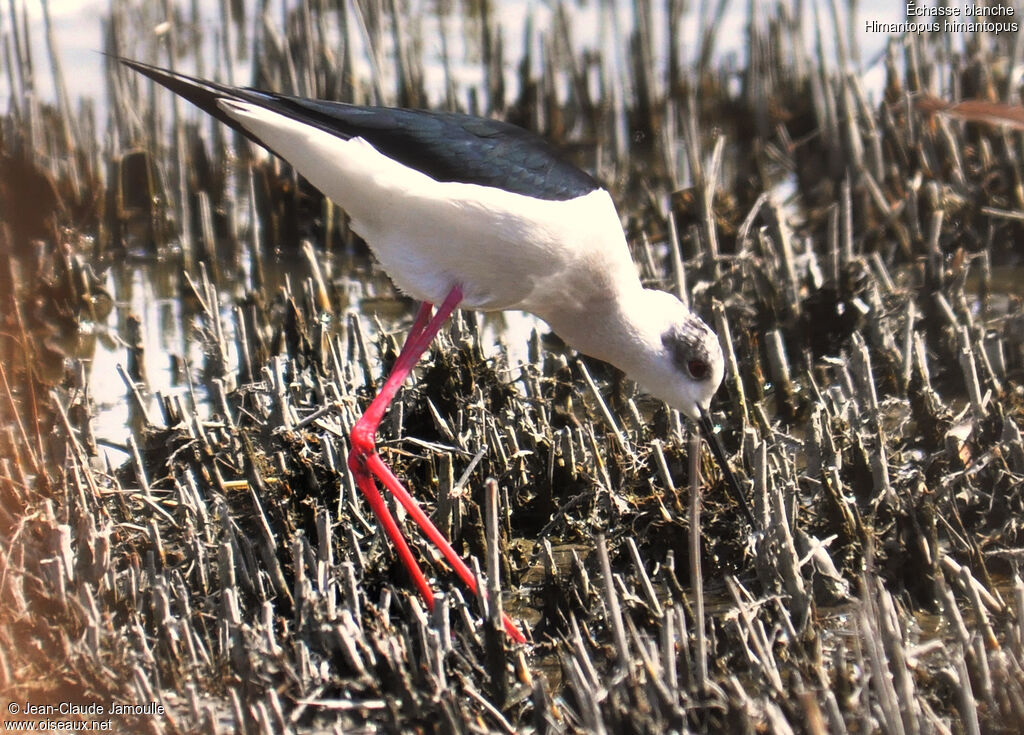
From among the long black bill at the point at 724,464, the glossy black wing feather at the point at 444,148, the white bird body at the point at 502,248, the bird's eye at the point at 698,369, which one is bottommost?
the long black bill at the point at 724,464

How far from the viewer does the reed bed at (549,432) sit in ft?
7.62

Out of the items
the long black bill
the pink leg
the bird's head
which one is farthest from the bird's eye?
the pink leg

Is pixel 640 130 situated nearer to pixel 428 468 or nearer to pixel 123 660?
pixel 428 468

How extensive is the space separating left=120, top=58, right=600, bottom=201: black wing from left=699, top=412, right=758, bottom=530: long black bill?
71cm

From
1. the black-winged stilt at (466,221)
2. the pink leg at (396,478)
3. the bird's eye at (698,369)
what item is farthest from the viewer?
the bird's eye at (698,369)

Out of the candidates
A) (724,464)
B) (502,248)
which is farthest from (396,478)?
(724,464)

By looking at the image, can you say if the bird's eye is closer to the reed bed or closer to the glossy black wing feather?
the reed bed

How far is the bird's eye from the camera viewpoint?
3445 mm

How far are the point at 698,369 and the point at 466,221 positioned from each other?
2.44 ft

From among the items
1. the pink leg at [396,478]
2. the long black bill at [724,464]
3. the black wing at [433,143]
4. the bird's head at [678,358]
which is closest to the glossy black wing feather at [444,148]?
the black wing at [433,143]

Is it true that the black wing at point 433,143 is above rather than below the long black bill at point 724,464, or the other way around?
above

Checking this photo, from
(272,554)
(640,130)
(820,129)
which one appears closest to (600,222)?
(272,554)

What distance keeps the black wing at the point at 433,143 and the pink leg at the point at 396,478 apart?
1.07 feet

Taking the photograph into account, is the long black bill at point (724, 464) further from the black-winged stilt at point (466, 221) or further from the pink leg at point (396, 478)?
the pink leg at point (396, 478)
